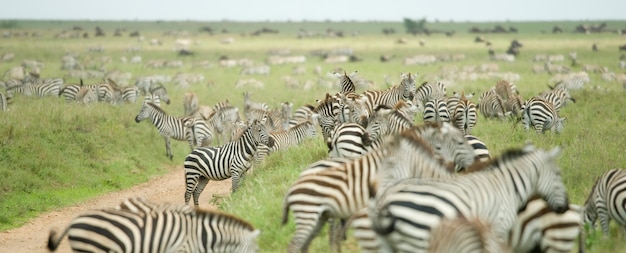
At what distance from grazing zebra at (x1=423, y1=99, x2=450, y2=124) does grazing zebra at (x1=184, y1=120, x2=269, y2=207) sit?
396 cm

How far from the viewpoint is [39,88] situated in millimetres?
23922

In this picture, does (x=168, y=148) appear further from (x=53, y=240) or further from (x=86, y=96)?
(x=53, y=240)

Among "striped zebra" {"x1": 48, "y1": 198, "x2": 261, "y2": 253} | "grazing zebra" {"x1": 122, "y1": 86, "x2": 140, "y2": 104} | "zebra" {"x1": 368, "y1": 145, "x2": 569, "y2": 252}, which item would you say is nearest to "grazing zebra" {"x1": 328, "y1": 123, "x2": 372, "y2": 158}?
"striped zebra" {"x1": 48, "y1": 198, "x2": 261, "y2": 253}

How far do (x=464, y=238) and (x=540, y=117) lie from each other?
1034cm

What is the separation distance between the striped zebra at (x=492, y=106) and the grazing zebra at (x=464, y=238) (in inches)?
491

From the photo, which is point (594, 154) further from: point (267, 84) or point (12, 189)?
point (267, 84)

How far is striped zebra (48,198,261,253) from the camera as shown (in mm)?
7047

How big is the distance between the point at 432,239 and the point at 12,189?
10299mm

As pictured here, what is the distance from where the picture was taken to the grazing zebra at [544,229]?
675 centimetres

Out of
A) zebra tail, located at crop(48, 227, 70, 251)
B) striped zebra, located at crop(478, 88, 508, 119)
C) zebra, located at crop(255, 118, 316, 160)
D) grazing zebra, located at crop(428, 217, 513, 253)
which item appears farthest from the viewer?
striped zebra, located at crop(478, 88, 508, 119)

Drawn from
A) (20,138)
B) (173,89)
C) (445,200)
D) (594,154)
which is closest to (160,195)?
(20,138)

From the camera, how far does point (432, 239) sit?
18.7ft

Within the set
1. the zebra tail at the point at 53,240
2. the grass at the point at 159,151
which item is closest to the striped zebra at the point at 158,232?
the zebra tail at the point at 53,240

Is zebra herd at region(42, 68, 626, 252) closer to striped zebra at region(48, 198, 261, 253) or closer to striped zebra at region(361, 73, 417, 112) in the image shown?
striped zebra at region(48, 198, 261, 253)
